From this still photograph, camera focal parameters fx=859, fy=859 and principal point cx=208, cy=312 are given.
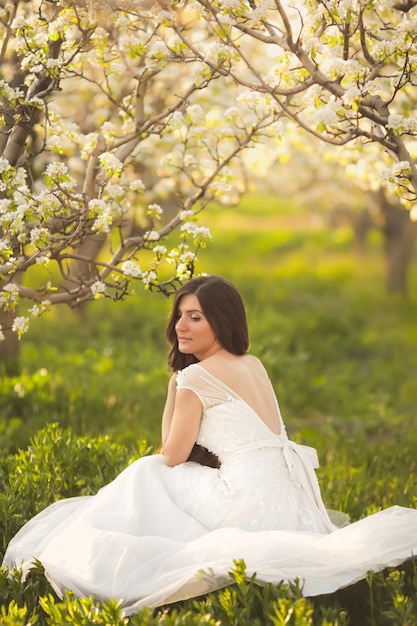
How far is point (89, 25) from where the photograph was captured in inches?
186

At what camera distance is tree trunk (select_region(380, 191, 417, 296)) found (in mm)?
15969

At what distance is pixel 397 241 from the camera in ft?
53.1

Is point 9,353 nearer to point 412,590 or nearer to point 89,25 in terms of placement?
point 89,25

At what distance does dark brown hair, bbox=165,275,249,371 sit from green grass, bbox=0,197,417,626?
52.9 inches

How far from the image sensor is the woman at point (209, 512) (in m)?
3.63

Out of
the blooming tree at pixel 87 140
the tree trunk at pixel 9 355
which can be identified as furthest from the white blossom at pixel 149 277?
the tree trunk at pixel 9 355

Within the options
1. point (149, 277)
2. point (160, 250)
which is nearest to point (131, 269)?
point (149, 277)

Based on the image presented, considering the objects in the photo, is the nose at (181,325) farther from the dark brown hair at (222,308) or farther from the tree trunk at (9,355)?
the tree trunk at (9,355)

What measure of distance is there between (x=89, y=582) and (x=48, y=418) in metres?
3.83

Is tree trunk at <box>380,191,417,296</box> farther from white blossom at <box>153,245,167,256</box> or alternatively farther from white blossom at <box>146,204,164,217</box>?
white blossom at <box>153,245,167,256</box>

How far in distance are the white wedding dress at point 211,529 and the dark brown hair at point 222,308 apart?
0.27 metres

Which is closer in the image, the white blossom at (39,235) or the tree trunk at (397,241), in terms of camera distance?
the white blossom at (39,235)

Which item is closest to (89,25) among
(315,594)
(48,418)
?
(315,594)

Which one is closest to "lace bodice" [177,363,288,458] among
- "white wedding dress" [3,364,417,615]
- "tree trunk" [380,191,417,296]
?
"white wedding dress" [3,364,417,615]
